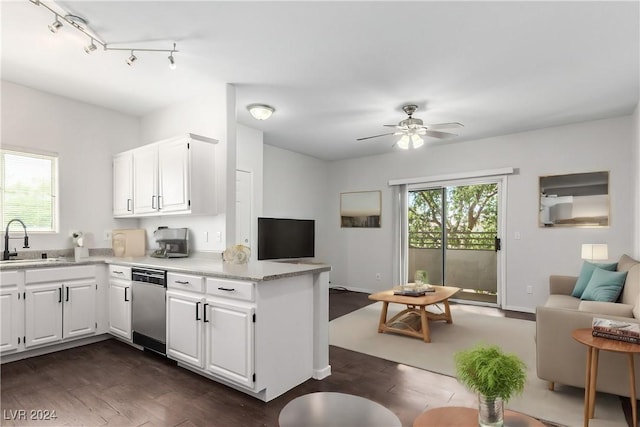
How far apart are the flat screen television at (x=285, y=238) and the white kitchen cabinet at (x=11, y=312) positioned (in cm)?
283

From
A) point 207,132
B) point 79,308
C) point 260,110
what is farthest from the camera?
point 260,110

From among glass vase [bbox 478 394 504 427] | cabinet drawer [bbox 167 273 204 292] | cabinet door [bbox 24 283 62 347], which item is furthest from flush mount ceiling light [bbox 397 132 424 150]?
cabinet door [bbox 24 283 62 347]

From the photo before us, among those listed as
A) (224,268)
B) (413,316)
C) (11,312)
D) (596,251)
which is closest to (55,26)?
(224,268)

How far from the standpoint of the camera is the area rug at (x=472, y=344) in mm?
2305

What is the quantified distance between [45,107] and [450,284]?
6.19m

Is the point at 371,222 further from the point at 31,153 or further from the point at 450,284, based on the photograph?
the point at 31,153

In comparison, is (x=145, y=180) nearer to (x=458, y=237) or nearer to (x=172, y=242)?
(x=172, y=242)

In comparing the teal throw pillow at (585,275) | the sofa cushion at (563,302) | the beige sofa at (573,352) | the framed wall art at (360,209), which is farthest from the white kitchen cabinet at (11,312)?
the teal throw pillow at (585,275)

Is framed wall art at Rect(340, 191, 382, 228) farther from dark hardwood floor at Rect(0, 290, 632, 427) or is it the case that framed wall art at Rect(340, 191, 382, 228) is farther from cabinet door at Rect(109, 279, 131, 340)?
cabinet door at Rect(109, 279, 131, 340)

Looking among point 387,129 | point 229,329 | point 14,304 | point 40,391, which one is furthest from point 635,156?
point 14,304

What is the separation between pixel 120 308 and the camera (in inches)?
138

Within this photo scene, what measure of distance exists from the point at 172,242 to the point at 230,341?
190 centimetres

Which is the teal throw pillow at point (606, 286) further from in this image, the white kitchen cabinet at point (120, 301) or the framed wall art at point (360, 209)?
the white kitchen cabinet at point (120, 301)

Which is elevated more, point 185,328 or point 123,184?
point 123,184
